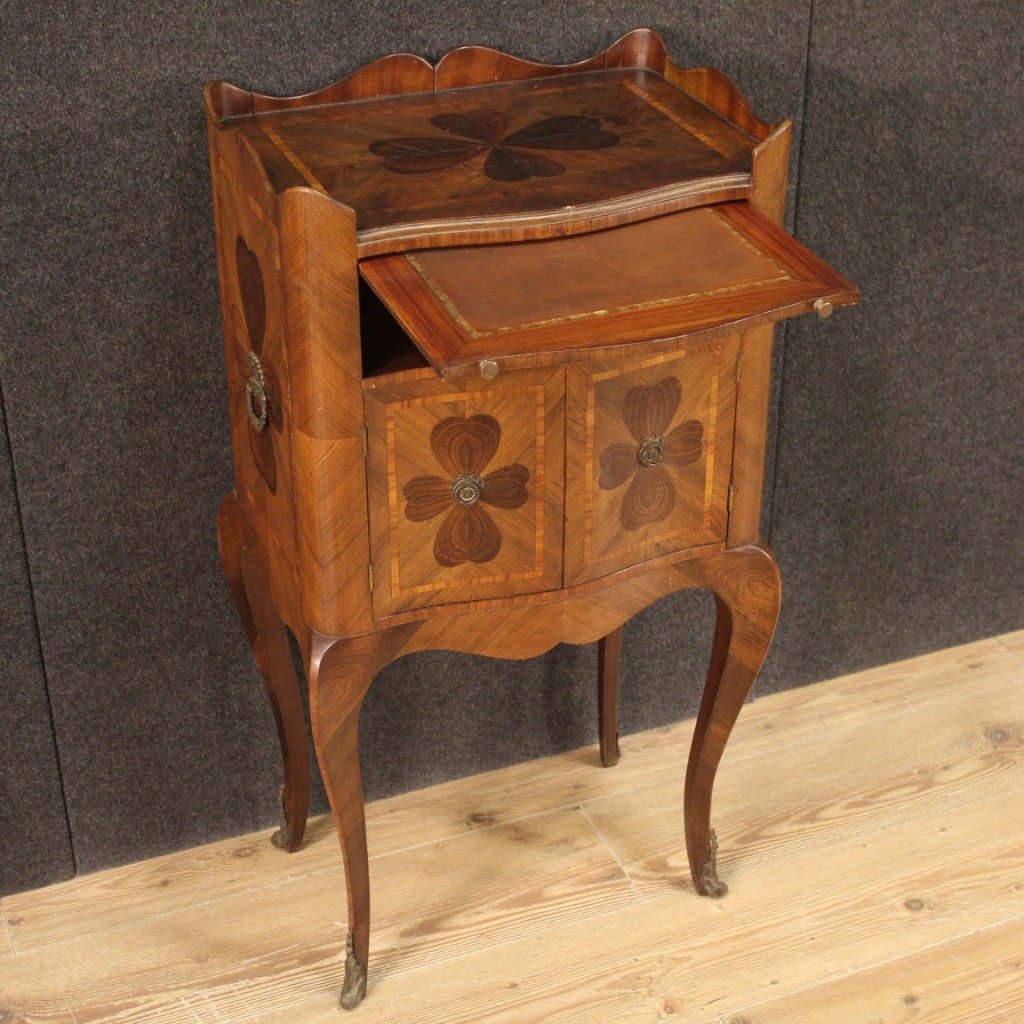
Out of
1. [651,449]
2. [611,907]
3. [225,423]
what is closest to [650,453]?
[651,449]

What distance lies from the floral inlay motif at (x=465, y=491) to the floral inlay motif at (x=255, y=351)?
0.15 meters

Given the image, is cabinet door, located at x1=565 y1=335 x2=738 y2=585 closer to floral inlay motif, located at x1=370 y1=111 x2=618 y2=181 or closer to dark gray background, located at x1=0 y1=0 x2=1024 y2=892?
floral inlay motif, located at x1=370 y1=111 x2=618 y2=181

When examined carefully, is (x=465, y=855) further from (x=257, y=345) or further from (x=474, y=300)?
(x=474, y=300)

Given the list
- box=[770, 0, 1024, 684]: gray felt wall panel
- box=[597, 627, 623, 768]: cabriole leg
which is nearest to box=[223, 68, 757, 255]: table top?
box=[770, 0, 1024, 684]: gray felt wall panel

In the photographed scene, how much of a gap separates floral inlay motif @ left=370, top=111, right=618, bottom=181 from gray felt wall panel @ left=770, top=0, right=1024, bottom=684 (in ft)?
1.35

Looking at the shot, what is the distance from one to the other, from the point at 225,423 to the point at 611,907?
72cm

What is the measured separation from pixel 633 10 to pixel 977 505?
0.91 m

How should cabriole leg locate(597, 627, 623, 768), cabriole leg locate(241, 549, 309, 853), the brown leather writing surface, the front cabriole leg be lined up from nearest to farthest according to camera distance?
the brown leather writing surface
the front cabriole leg
cabriole leg locate(241, 549, 309, 853)
cabriole leg locate(597, 627, 623, 768)

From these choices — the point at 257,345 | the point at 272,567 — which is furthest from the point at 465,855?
the point at 257,345

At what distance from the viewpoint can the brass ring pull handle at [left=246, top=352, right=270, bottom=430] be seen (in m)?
1.40

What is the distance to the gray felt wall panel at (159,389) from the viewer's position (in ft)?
4.73

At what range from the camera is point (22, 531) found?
1597mm

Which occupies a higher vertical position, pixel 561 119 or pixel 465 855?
pixel 561 119

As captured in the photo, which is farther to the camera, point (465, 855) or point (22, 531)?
point (465, 855)
